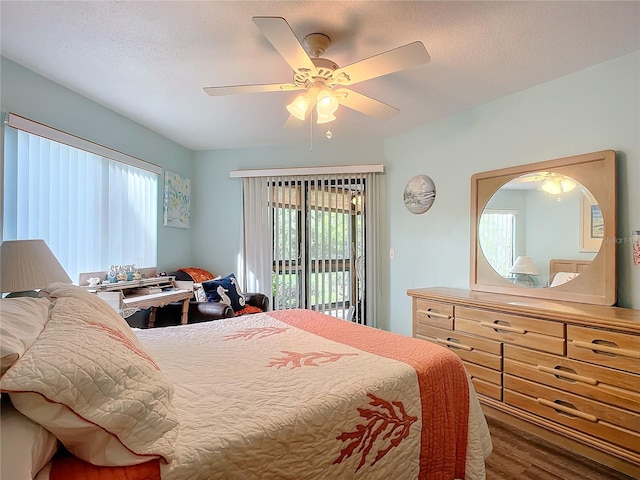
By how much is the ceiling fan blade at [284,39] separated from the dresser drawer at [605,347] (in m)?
2.17

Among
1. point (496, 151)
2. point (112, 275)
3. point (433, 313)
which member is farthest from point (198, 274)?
point (496, 151)

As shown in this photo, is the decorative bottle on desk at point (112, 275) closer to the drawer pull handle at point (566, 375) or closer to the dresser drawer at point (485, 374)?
the dresser drawer at point (485, 374)

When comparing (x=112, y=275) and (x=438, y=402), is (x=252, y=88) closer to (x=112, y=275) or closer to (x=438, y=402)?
(x=438, y=402)

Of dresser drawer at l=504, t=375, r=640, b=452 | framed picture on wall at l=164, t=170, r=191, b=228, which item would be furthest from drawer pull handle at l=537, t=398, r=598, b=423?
framed picture on wall at l=164, t=170, r=191, b=228

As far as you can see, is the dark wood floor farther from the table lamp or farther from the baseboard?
the table lamp

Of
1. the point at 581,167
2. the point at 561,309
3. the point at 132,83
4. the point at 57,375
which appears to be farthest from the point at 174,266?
the point at 581,167

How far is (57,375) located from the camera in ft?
2.33

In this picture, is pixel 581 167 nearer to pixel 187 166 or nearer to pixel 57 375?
pixel 57 375

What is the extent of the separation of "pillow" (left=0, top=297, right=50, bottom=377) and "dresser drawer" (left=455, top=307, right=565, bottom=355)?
250 centimetres

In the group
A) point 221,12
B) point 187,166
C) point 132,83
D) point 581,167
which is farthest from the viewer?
point 187,166

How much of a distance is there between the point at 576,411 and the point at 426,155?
8.13 feet

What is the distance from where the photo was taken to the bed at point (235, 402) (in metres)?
0.75

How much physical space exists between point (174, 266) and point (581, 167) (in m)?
4.03

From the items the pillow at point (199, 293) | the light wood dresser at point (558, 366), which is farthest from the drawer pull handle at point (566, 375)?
the pillow at point (199, 293)
